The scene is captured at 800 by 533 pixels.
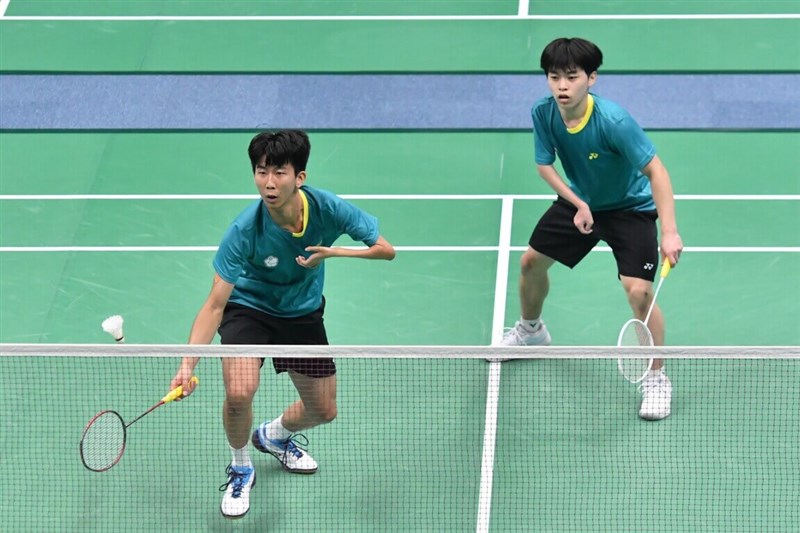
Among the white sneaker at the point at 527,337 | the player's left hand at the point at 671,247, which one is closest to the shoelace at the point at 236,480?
the white sneaker at the point at 527,337

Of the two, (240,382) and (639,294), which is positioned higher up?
(639,294)

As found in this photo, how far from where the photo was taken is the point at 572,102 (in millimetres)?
8742

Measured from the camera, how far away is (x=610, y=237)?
916 centimetres

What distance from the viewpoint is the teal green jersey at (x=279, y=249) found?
8.08 meters

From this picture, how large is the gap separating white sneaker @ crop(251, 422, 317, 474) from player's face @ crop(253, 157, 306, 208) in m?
1.52

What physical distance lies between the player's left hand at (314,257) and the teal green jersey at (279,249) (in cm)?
12

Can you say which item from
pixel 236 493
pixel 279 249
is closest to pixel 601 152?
pixel 279 249

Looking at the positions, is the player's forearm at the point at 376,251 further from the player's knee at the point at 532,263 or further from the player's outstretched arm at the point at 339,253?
the player's knee at the point at 532,263

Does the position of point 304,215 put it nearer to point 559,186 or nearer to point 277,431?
point 277,431

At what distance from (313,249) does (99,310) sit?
292 centimetres

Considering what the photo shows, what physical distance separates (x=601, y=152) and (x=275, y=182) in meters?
2.00

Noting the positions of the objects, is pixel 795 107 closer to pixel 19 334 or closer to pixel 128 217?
pixel 128 217
